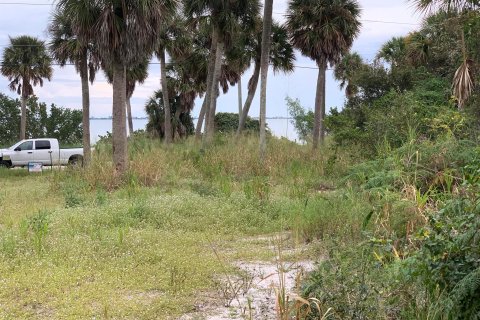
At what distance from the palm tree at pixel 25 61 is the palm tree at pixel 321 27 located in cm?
1689

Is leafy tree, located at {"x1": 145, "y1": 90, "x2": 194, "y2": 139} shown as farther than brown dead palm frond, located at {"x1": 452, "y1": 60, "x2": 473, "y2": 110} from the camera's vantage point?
Yes

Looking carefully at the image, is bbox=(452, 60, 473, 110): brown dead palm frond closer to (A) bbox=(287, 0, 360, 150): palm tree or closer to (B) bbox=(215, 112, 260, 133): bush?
(A) bbox=(287, 0, 360, 150): palm tree

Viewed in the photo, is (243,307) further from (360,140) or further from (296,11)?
(296,11)

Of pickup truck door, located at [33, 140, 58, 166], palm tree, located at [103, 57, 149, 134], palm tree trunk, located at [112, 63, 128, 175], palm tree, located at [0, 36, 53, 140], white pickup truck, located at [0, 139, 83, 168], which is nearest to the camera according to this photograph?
palm tree trunk, located at [112, 63, 128, 175]

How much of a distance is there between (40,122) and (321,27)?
31.4 m

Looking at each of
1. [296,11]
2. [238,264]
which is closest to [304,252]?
[238,264]

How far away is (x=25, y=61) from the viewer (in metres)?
33.6

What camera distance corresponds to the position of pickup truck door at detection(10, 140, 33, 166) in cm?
2592

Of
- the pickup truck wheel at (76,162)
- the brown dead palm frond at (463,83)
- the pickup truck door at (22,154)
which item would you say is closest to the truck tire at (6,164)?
the pickup truck door at (22,154)

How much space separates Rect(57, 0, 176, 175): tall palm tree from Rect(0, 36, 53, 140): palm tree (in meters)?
18.8

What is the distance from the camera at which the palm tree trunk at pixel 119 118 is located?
16.1 metres

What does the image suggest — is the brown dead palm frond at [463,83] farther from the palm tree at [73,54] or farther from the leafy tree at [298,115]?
the leafy tree at [298,115]

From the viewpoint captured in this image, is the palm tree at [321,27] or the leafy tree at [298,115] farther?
the leafy tree at [298,115]

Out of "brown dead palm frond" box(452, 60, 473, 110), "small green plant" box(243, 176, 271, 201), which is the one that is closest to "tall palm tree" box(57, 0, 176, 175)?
"small green plant" box(243, 176, 271, 201)
